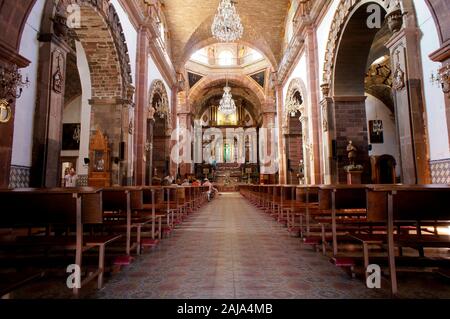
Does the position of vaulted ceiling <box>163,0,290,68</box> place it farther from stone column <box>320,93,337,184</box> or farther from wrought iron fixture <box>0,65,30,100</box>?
wrought iron fixture <box>0,65,30,100</box>

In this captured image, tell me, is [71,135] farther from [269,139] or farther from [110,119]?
[269,139]

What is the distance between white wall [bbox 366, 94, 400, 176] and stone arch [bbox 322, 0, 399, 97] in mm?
8263

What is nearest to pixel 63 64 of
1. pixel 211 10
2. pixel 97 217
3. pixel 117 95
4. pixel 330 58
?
pixel 117 95

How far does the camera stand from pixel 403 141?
193 inches

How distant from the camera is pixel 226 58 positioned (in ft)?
78.9

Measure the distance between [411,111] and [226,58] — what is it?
21057 mm

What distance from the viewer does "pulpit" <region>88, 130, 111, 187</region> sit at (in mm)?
8242

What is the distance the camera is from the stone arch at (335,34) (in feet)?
23.6

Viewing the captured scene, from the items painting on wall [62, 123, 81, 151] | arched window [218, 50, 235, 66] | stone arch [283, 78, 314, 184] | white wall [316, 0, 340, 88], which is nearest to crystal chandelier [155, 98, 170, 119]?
painting on wall [62, 123, 81, 151]

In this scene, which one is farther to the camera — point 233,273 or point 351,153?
point 351,153

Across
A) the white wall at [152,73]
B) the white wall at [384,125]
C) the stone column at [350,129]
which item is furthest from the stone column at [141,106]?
the white wall at [384,125]

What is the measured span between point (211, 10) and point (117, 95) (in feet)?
28.9

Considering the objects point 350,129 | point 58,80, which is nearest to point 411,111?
point 350,129

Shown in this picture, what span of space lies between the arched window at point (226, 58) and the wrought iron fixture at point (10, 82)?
2134 centimetres
